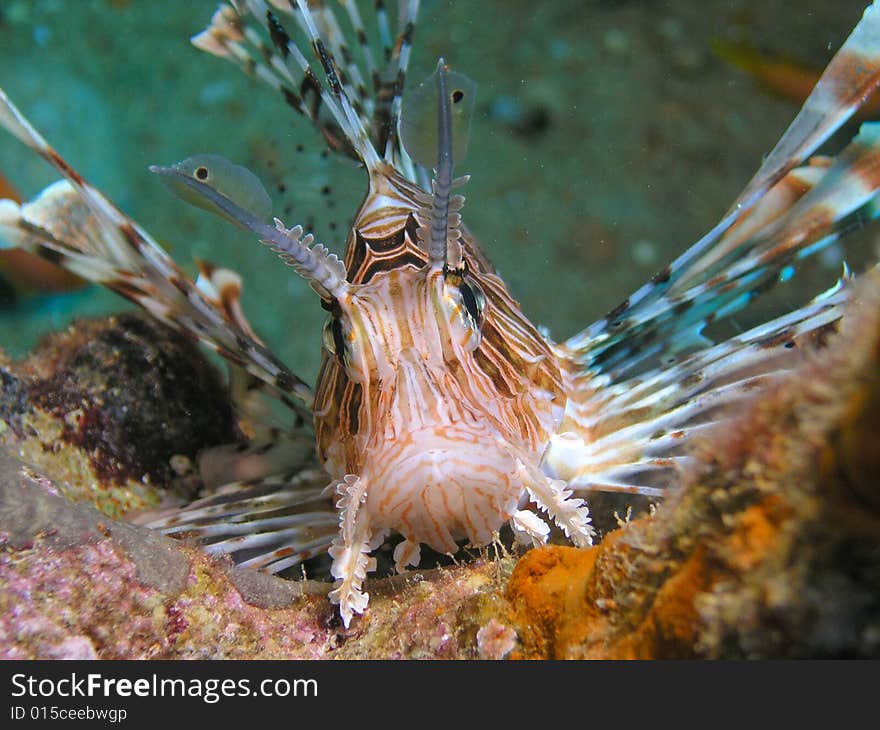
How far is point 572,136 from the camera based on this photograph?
278 inches

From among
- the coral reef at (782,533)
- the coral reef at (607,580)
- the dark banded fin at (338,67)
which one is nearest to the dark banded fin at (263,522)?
the coral reef at (607,580)

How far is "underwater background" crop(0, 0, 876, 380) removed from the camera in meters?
6.46

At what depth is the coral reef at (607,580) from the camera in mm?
908

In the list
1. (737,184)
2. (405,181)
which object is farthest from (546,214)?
(405,181)

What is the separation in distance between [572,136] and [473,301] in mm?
5064

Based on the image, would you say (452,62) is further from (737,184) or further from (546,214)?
(737,184)

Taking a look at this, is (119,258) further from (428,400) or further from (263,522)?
(428,400)

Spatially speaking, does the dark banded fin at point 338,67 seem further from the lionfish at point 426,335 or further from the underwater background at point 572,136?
the underwater background at point 572,136

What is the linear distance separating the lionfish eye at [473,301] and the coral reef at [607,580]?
94 centimetres

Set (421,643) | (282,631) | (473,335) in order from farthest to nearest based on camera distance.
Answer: (473,335), (282,631), (421,643)

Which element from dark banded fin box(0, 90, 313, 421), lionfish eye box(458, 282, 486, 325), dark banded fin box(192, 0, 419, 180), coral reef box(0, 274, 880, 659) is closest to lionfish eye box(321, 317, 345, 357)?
lionfish eye box(458, 282, 486, 325)

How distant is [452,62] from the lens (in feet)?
24.1

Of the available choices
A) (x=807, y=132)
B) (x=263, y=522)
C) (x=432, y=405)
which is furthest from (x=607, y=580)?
(x=263, y=522)

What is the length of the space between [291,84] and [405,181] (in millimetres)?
840
